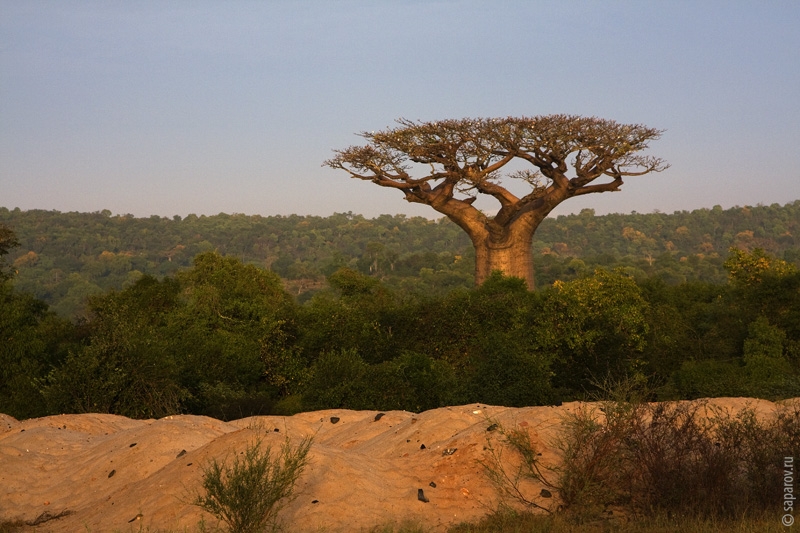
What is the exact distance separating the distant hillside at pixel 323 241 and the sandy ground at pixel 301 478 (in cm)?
4881

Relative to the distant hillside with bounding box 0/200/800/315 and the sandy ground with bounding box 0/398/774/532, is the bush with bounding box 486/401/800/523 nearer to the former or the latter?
the sandy ground with bounding box 0/398/774/532

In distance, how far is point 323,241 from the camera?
91500 millimetres

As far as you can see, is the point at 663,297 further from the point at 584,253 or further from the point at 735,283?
the point at 584,253

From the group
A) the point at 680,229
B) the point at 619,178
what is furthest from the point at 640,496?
the point at 680,229

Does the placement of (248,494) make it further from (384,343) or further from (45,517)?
(384,343)

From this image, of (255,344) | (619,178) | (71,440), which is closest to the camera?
(71,440)

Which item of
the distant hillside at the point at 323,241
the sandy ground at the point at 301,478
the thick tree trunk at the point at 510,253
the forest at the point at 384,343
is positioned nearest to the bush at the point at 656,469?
the sandy ground at the point at 301,478

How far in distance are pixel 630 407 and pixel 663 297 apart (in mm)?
19335

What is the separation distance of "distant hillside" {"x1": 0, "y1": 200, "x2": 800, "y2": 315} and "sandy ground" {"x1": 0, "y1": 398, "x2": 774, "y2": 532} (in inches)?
1922

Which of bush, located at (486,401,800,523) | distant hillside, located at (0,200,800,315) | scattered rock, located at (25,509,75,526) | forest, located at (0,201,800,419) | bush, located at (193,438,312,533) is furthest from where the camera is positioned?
distant hillside, located at (0,200,800,315)

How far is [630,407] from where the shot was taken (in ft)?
26.6

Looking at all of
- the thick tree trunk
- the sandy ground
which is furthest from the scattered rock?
the thick tree trunk

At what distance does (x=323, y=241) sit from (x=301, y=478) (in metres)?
83.9

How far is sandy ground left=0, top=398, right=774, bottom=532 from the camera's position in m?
7.71
